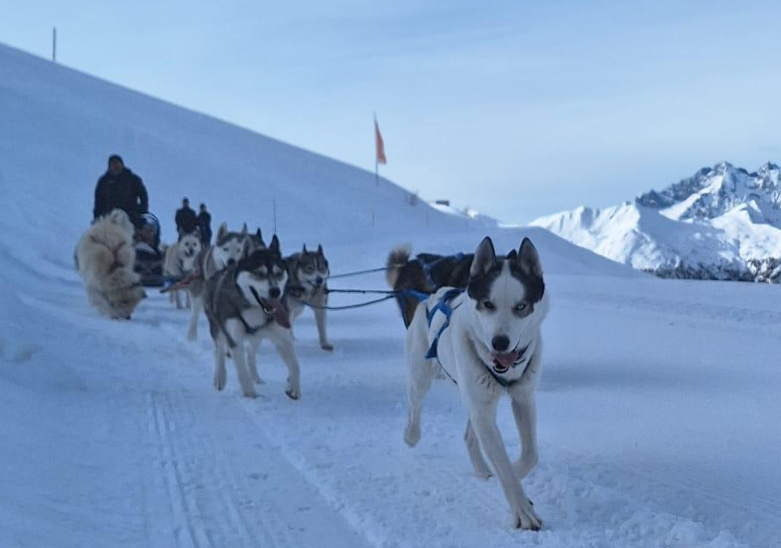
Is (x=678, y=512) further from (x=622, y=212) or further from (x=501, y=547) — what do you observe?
(x=622, y=212)

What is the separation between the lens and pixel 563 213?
7406cm

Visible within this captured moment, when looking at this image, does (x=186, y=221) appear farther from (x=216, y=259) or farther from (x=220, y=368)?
(x=220, y=368)

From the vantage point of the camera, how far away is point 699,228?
42.6 m

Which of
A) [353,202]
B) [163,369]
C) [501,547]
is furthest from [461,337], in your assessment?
[353,202]

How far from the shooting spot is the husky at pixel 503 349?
9.70 ft

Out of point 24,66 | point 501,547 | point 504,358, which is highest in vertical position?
point 24,66

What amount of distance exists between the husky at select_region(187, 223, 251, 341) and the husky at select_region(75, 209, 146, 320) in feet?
3.54

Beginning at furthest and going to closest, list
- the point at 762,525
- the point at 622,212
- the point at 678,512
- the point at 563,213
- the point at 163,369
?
the point at 622,212 → the point at 563,213 → the point at 163,369 → the point at 678,512 → the point at 762,525

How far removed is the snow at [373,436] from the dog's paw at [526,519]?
1.9 inches

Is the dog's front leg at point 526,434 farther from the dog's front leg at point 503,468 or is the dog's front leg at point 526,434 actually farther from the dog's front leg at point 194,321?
the dog's front leg at point 194,321

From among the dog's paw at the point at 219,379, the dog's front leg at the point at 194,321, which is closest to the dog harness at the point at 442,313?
the dog's paw at the point at 219,379

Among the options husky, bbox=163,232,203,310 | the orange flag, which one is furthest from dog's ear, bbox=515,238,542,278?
the orange flag

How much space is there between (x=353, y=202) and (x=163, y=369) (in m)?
22.9

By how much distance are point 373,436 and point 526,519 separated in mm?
1547
